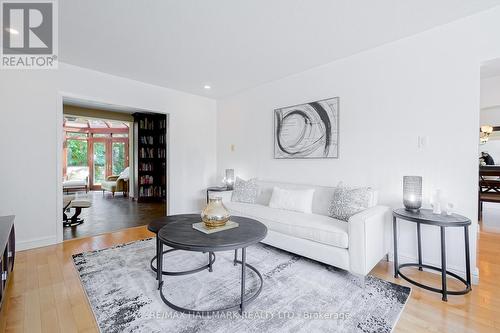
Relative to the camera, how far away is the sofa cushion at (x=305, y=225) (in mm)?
2199

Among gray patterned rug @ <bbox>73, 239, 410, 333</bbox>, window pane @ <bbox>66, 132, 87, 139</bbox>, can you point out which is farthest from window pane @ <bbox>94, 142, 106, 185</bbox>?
gray patterned rug @ <bbox>73, 239, 410, 333</bbox>

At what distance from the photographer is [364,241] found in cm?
201

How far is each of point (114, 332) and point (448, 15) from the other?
12.3 ft

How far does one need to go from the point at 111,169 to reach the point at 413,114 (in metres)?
10.1

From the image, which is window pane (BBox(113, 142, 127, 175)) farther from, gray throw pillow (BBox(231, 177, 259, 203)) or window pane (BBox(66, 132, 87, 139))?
gray throw pillow (BBox(231, 177, 259, 203))

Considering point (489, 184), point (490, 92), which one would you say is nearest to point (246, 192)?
point (490, 92)

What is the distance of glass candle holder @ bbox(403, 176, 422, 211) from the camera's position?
2.23 meters

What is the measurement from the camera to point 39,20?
2232 mm

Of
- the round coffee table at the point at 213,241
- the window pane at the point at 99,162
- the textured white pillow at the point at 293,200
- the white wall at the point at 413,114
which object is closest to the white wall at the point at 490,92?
the white wall at the point at 413,114

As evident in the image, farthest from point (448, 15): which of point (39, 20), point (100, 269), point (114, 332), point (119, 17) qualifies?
point (100, 269)

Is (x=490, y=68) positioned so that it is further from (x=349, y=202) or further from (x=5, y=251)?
(x=5, y=251)

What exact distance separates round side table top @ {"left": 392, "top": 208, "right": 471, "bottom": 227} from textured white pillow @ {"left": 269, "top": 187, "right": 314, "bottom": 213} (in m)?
1.01

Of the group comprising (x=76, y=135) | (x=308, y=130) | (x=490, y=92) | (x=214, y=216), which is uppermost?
(x=76, y=135)

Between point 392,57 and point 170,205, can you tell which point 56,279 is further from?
point 392,57
